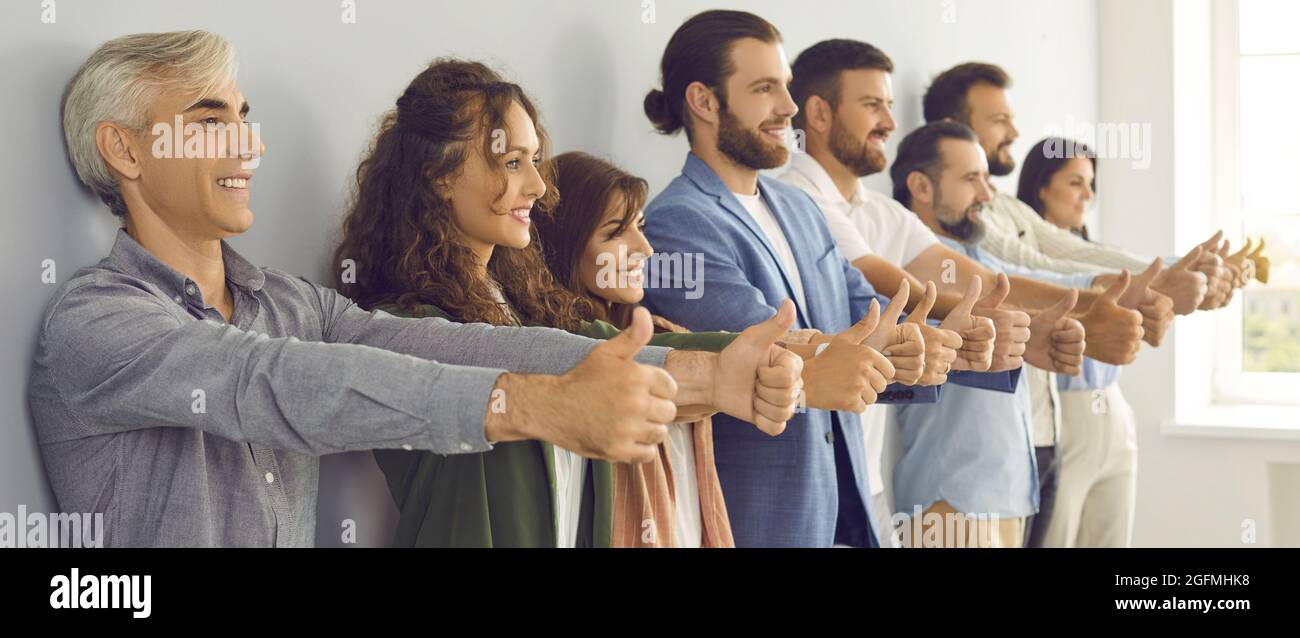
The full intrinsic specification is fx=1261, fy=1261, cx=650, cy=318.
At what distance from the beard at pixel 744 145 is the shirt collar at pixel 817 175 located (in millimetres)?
387

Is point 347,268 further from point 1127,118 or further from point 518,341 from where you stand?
point 1127,118

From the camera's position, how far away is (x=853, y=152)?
2.29m

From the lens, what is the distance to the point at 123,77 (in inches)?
42.9

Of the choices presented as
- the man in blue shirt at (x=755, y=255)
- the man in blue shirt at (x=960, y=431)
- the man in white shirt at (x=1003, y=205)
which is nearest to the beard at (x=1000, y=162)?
the man in white shirt at (x=1003, y=205)

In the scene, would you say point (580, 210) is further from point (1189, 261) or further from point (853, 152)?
point (1189, 261)

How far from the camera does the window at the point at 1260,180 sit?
392 cm

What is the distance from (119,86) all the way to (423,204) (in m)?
0.35

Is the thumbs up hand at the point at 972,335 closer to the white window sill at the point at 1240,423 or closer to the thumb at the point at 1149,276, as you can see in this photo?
the thumb at the point at 1149,276

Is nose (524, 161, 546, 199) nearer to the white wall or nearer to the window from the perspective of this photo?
the white wall

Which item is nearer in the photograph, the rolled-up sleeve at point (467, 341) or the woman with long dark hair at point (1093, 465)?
the rolled-up sleeve at point (467, 341)

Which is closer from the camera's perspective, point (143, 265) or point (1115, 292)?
point (143, 265)

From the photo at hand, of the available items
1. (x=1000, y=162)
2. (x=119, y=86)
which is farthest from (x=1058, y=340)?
(x=119, y=86)

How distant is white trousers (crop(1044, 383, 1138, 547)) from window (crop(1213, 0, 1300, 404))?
4.06 ft
